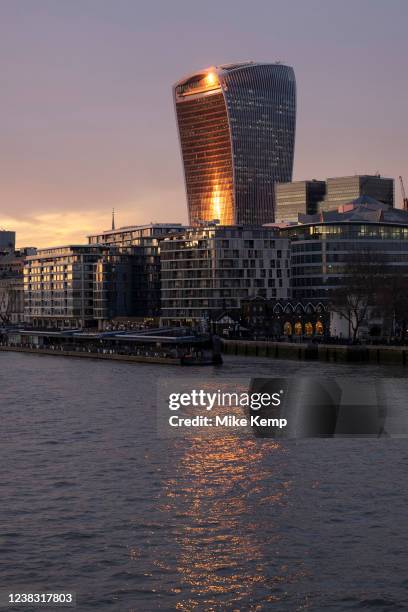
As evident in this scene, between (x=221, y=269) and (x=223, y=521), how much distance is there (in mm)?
144376

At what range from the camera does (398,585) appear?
30.9 meters

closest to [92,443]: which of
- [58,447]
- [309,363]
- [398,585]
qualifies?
[58,447]

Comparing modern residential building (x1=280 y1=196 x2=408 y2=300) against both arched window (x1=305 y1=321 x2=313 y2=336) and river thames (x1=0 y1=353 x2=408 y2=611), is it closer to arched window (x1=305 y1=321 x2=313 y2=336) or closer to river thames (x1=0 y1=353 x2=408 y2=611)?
arched window (x1=305 y1=321 x2=313 y2=336)

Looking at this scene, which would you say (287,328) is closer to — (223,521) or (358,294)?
(358,294)

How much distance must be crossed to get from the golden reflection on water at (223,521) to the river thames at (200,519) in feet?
0.22

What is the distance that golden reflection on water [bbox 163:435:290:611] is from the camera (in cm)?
3059

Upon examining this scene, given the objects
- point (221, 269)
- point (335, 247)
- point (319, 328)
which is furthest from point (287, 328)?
point (335, 247)

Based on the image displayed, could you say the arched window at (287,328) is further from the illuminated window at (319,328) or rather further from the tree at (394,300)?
the tree at (394,300)

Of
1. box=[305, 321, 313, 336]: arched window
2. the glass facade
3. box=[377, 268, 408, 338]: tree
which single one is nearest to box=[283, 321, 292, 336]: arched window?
box=[305, 321, 313, 336]: arched window

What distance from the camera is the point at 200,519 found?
37719 mm

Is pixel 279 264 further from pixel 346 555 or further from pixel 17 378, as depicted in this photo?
pixel 346 555

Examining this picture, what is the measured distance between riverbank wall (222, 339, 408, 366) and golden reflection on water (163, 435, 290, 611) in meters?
62.8

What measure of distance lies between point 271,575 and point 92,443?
79.1 ft

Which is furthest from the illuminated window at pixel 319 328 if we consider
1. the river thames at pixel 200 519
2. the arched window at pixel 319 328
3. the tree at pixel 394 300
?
the river thames at pixel 200 519
